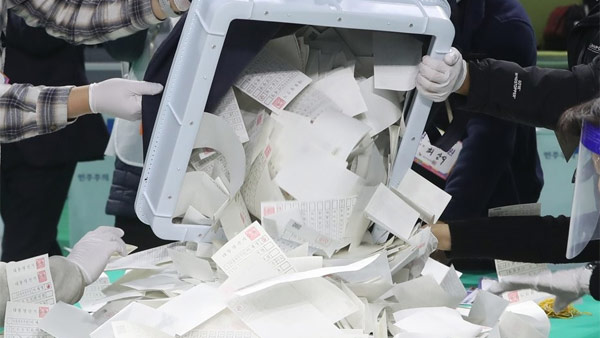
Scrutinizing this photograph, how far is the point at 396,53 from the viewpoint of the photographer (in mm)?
1686

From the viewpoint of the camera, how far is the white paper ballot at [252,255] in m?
1.55

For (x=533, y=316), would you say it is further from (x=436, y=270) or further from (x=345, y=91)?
(x=345, y=91)

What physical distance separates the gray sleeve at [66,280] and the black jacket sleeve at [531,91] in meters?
0.85

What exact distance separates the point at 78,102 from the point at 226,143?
394mm

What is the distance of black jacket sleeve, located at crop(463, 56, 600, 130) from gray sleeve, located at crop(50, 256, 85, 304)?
33.6 inches

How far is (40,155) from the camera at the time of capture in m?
3.21

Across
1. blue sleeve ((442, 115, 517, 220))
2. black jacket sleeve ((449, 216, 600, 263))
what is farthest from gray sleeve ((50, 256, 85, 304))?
blue sleeve ((442, 115, 517, 220))

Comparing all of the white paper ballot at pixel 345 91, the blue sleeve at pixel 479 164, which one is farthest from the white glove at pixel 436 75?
the blue sleeve at pixel 479 164

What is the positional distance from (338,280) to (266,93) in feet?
1.18

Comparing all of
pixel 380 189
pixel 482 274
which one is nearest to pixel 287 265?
pixel 380 189

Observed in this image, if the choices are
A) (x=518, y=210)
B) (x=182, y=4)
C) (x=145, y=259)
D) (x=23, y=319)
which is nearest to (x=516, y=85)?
(x=518, y=210)

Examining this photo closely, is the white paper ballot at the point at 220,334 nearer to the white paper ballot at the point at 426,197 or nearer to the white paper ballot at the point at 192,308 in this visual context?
the white paper ballot at the point at 192,308

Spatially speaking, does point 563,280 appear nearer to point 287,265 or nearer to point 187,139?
point 287,265

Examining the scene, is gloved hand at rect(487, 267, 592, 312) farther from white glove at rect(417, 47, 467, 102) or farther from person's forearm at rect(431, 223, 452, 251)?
white glove at rect(417, 47, 467, 102)
